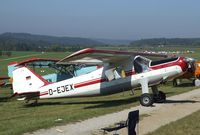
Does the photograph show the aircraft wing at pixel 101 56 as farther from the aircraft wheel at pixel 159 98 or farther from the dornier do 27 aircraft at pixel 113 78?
the aircraft wheel at pixel 159 98

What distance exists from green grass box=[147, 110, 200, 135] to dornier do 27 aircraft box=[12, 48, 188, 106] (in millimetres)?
4366

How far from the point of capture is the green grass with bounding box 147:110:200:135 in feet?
34.8

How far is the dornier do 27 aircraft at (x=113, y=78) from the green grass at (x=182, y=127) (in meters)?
4.37

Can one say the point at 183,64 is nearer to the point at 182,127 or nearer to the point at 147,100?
the point at 147,100

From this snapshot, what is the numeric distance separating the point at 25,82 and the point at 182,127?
35.3ft

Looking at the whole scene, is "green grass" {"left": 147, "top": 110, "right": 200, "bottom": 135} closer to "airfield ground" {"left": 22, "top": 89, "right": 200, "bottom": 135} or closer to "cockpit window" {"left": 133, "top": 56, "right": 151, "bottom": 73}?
"airfield ground" {"left": 22, "top": 89, "right": 200, "bottom": 135}

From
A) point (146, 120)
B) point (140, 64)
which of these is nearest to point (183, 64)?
point (140, 64)

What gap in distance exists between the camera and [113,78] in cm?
1839

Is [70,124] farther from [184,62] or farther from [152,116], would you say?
[184,62]

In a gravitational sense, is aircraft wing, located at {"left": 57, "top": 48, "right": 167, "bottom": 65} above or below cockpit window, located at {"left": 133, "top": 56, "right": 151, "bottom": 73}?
above

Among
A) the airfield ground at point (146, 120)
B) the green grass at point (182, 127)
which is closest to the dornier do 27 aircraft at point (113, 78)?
the airfield ground at point (146, 120)

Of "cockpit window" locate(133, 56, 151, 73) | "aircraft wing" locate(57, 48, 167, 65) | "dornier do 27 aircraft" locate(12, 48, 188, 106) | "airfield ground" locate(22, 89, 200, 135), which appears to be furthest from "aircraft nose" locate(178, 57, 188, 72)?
"aircraft wing" locate(57, 48, 167, 65)

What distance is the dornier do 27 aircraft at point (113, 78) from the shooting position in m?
17.4

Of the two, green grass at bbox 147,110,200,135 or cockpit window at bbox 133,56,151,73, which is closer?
green grass at bbox 147,110,200,135
